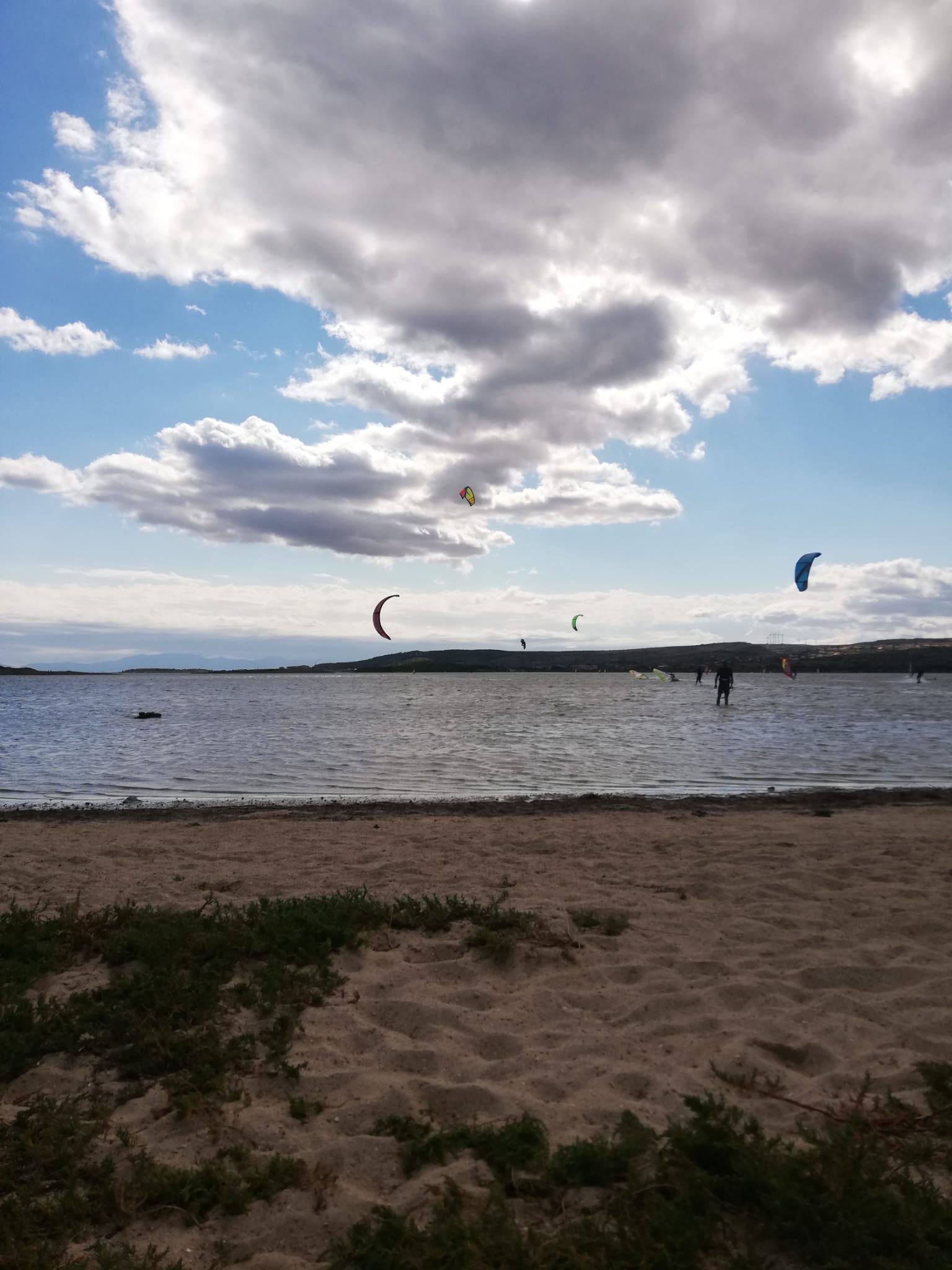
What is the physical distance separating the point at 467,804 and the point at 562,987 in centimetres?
835

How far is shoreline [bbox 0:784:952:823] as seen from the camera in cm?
1279

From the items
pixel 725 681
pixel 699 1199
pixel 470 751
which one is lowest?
pixel 470 751

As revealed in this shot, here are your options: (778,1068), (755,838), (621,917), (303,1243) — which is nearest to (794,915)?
(621,917)

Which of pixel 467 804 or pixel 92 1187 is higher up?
pixel 92 1187

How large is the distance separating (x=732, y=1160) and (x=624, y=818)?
8401mm

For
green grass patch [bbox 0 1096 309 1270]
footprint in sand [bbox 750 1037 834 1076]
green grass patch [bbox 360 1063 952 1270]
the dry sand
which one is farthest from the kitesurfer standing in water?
green grass patch [bbox 0 1096 309 1270]

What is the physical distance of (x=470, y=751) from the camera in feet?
75.6

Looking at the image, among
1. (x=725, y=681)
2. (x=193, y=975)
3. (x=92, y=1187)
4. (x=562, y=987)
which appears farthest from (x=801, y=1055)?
(x=725, y=681)

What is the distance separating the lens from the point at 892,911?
654 centimetres

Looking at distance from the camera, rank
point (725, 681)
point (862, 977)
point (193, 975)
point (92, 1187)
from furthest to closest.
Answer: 1. point (725, 681)
2. point (862, 977)
3. point (193, 975)
4. point (92, 1187)

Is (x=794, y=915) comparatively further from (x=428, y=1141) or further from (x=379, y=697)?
(x=379, y=697)

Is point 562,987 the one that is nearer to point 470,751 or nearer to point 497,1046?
point 497,1046

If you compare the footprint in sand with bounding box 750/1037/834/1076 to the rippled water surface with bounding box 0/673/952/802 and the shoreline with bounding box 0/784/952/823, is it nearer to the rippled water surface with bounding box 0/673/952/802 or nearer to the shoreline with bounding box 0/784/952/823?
the shoreline with bounding box 0/784/952/823

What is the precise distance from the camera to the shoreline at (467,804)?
12789 mm
